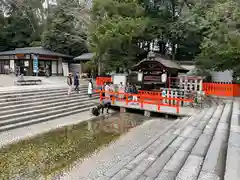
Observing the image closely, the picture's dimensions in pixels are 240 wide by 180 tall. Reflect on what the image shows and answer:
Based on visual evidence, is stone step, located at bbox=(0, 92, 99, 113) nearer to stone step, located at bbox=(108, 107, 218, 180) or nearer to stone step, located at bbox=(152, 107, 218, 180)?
stone step, located at bbox=(108, 107, 218, 180)

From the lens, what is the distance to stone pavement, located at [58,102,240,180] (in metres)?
3.69

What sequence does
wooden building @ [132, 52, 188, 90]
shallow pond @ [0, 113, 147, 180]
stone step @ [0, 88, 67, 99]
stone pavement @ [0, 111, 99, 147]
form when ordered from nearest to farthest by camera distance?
shallow pond @ [0, 113, 147, 180], stone pavement @ [0, 111, 99, 147], stone step @ [0, 88, 67, 99], wooden building @ [132, 52, 188, 90]

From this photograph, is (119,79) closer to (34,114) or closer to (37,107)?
(37,107)

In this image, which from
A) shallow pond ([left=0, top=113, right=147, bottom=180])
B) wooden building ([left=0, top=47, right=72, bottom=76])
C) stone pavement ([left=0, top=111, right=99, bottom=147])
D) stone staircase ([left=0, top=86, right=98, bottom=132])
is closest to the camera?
shallow pond ([left=0, top=113, right=147, bottom=180])

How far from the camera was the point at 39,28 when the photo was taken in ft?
112

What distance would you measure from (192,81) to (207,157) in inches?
344

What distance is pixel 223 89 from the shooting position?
504 inches

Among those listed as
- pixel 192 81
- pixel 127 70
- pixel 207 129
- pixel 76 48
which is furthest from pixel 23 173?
pixel 76 48

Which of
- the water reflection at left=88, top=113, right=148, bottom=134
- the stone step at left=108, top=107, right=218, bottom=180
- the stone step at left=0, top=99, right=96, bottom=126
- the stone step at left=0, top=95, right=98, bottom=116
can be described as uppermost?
the stone step at left=0, top=95, right=98, bottom=116

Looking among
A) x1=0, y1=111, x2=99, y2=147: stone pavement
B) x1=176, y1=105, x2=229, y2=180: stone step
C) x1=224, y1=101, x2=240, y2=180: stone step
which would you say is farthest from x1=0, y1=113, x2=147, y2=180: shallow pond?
x1=224, y1=101, x2=240, y2=180: stone step

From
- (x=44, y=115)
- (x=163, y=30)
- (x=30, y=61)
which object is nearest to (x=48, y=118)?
(x=44, y=115)

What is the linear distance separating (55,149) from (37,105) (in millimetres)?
4821

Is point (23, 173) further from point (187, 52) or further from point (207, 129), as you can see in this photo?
point (187, 52)

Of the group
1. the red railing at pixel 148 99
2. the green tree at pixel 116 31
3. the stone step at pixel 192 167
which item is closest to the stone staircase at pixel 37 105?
the red railing at pixel 148 99
